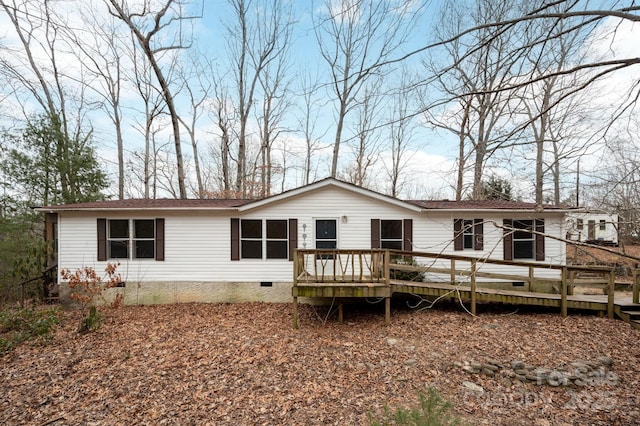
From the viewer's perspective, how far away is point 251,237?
962cm

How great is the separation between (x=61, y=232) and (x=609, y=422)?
1357 cm

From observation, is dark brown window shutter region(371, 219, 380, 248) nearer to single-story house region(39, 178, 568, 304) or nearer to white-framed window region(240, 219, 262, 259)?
single-story house region(39, 178, 568, 304)

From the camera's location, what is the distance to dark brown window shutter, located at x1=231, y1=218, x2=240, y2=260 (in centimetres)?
948

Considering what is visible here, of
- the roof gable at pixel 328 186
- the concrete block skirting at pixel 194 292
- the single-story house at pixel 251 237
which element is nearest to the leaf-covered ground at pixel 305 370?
the concrete block skirting at pixel 194 292

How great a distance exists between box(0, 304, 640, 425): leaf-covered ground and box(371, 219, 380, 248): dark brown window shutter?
7.79ft

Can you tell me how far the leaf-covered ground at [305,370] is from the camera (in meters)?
4.33

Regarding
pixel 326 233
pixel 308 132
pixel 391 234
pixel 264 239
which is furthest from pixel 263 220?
pixel 308 132

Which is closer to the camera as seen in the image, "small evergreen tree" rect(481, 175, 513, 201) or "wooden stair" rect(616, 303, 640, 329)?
"small evergreen tree" rect(481, 175, 513, 201)

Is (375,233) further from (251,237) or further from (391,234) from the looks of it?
(251,237)

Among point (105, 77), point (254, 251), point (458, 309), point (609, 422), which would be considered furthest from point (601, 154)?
point (105, 77)

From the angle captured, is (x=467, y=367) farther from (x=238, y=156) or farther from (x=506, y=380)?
(x=238, y=156)

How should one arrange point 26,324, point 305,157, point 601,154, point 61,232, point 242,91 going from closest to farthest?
point 601,154, point 26,324, point 61,232, point 242,91, point 305,157

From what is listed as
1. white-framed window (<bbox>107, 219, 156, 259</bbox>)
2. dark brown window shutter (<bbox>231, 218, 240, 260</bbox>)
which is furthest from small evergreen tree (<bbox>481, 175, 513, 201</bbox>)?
white-framed window (<bbox>107, 219, 156, 259</bbox>)

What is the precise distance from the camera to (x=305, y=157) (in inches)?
869
